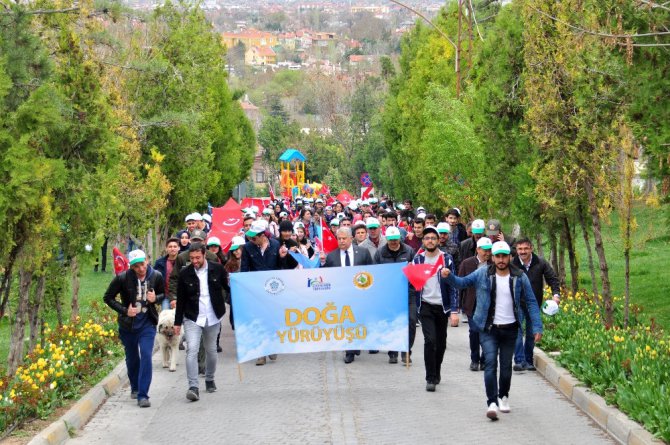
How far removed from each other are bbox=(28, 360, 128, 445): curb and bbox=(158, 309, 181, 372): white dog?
64cm

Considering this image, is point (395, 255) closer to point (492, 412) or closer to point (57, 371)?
point (492, 412)

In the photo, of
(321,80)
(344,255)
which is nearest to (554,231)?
(344,255)

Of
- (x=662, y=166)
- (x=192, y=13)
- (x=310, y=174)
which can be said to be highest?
(x=192, y=13)

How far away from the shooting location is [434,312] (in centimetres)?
1425

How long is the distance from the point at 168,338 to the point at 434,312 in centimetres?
394

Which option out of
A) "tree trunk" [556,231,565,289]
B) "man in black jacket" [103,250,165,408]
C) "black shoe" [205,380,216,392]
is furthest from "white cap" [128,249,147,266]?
"tree trunk" [556,231,565,289]

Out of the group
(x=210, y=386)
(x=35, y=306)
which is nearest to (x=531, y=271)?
(x=210, y=386)

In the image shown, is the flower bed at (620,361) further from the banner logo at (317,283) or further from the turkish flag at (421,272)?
the banner logo at (317,283)

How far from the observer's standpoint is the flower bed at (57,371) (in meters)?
11.8

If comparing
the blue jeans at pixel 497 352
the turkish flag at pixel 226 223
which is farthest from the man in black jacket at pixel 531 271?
the turkish flag at pixel 226 223

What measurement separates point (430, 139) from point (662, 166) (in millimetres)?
17607

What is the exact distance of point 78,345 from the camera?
16141mm

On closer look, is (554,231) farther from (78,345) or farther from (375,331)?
(78,345)

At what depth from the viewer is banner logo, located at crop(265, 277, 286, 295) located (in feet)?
49.0
